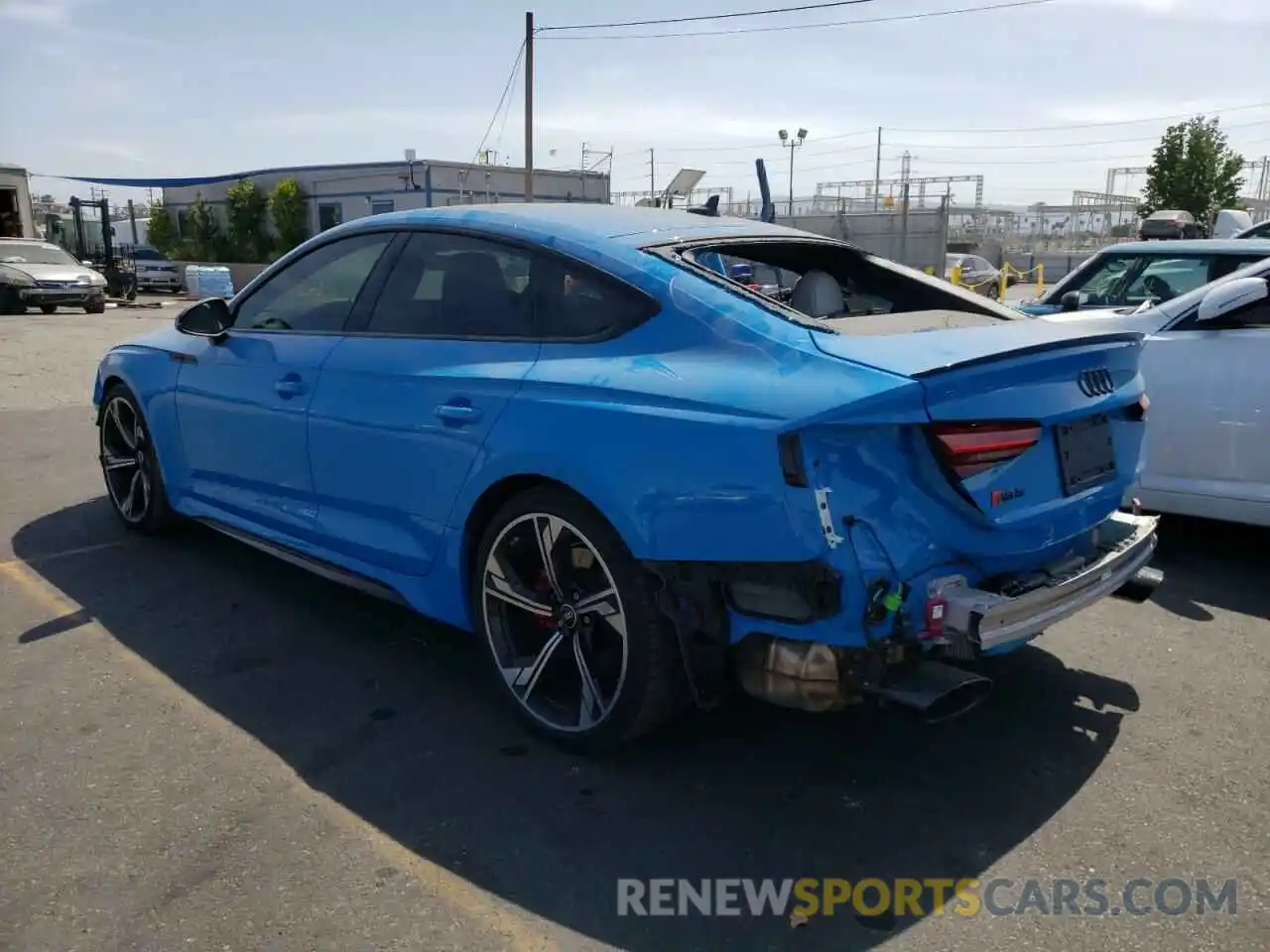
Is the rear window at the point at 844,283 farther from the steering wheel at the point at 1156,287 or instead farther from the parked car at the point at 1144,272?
the steering wheel at the point at 1156,287

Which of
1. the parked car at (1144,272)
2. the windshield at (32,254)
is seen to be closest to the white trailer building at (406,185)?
the windshield at (32,254)

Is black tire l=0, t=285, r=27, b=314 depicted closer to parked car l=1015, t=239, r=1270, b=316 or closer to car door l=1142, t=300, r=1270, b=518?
parked car l=1015, t=239, r=1270, b=316

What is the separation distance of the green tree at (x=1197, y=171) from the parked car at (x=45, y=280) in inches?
1376

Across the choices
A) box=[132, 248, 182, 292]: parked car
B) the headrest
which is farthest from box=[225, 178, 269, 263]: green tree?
the headrest

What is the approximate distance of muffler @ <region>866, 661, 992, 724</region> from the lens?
2.71m

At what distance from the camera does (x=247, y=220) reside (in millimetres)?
43406

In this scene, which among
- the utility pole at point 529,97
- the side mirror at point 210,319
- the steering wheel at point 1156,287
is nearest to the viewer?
the side mirror at point 210,319

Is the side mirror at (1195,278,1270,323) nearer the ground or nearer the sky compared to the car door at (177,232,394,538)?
nearer the sky

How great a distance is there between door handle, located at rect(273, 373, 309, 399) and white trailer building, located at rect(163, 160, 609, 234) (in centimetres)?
3293

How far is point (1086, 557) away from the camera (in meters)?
3.22

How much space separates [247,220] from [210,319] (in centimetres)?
4269

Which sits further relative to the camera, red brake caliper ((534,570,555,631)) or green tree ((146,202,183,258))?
green tree ((146,202,183,258))

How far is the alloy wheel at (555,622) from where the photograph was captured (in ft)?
10.1

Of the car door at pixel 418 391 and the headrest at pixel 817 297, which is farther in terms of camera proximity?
the headrest at pixel 817 297
